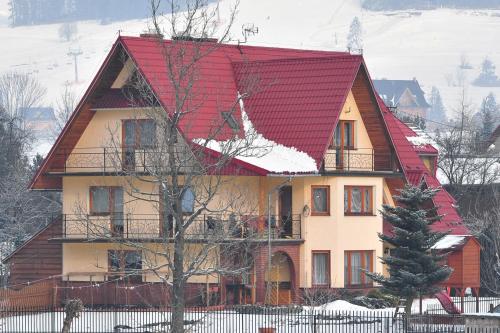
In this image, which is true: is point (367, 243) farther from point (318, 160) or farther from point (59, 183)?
point (59, 183)

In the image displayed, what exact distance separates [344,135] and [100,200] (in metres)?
8.63

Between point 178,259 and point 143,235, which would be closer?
point 178,259

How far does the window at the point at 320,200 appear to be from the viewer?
63.8 meters

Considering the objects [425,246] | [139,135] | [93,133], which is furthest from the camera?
[93,133]

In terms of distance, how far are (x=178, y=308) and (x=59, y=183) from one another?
898 inches

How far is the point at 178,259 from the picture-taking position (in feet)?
144

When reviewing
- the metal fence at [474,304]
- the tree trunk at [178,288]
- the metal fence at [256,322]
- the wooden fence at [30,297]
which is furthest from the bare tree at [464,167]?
the tree trunk at [178,288]

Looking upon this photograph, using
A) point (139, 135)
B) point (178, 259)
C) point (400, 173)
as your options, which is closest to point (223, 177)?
point (139, 135)

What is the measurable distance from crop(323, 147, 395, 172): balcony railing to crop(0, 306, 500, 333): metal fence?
881cm

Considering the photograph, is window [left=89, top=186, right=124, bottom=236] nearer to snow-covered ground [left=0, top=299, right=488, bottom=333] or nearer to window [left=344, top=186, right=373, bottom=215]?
window [left=344, top=186, right=373, bottom=215]

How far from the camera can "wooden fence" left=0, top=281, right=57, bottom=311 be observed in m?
57.5

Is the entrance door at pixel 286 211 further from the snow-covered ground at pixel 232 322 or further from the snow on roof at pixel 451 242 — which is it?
the snow-covered ground at pixel 232 322

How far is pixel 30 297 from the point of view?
203ft

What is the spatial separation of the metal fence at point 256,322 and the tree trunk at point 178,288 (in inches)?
213
